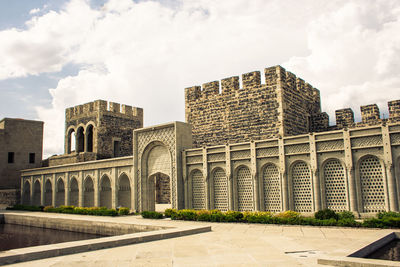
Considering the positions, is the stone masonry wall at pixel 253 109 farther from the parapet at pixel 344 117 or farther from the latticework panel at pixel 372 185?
the latticework panel at pixel 372 185

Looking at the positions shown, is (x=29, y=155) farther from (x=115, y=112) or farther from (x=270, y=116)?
(x=270, y=116)

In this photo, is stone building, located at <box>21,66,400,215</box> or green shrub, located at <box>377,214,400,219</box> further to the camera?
stone building, located at <box>21,66,400,215</box>

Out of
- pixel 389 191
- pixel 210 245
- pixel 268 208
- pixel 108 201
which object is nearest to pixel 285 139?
pixel 268 208


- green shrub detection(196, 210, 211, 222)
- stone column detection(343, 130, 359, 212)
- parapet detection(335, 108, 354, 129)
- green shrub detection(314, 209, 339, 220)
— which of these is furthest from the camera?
parapet detection(335, 108, 354, 129)

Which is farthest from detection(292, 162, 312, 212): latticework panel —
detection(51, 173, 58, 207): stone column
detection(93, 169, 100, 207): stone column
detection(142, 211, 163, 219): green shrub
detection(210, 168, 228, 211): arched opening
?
detection(51, 173, 58, 207): stone column

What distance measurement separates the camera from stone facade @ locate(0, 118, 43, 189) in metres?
38.8

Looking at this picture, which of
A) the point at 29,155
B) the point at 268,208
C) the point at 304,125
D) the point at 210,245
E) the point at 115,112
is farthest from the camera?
the point at 29,155

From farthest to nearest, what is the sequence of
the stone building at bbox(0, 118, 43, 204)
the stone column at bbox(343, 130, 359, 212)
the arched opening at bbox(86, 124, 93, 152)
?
1. the stone building at bbox(0, 118, 43, 204)
2. the arched opening at bbox(86, 124, 93, 152)
3. the stone column at bbox(343, 130, 359, 212)

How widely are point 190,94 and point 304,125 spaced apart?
908 centimetres

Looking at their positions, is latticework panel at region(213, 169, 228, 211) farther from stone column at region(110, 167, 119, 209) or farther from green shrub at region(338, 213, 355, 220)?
stone column at region(110, 167, 119, 209)

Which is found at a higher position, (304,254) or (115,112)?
(115,112)

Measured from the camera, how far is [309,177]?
17578mm

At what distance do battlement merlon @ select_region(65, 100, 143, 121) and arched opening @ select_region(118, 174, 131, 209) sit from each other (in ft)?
34.3

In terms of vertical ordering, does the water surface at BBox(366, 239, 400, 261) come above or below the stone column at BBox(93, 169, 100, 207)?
below
